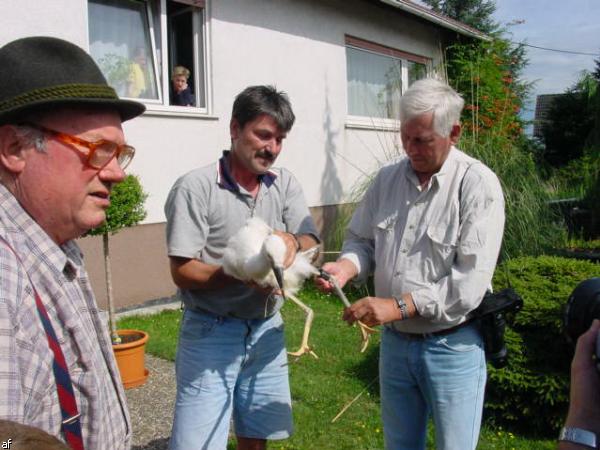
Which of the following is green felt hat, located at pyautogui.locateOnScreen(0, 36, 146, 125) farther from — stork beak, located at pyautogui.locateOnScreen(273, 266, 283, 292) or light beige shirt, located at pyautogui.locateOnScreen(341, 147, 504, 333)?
light beige shirt, located at pyautogui.locateOnScreen(341, 147, 504, 333)

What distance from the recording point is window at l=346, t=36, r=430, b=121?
10.9 metres

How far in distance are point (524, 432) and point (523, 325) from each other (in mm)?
863

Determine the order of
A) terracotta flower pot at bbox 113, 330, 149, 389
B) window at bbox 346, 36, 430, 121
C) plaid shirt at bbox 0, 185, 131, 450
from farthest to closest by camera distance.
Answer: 1. window at bbox 346, 36, 430, 121
2. terracotta flower pot at bbox 113, 330, 149, 389
3. plaid shirt at bbox 0, 185, 131, 450

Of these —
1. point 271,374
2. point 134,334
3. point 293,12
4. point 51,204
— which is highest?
point 293,12

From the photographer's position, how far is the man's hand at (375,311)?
8.41 feet

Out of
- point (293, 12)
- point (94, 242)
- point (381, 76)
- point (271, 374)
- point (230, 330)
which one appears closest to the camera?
point (230, 330)

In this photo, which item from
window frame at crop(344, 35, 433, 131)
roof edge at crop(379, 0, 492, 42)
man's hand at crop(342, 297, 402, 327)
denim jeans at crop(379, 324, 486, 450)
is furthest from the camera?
roof edge at crop(379, 0, 492, 42)

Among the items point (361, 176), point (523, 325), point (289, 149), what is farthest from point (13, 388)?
point (361, 176)

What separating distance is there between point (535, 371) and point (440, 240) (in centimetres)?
228

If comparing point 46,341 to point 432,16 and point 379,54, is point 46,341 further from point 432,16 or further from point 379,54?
point 432,16

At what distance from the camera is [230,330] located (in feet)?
9.49

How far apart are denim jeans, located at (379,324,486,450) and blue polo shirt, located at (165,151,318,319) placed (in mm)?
729

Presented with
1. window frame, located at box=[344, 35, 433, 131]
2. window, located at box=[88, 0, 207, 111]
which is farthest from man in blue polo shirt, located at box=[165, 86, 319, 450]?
window frame, located at box=[344, 35, 433, 131]

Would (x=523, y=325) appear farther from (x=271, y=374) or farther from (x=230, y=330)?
(x=230, y=330)
